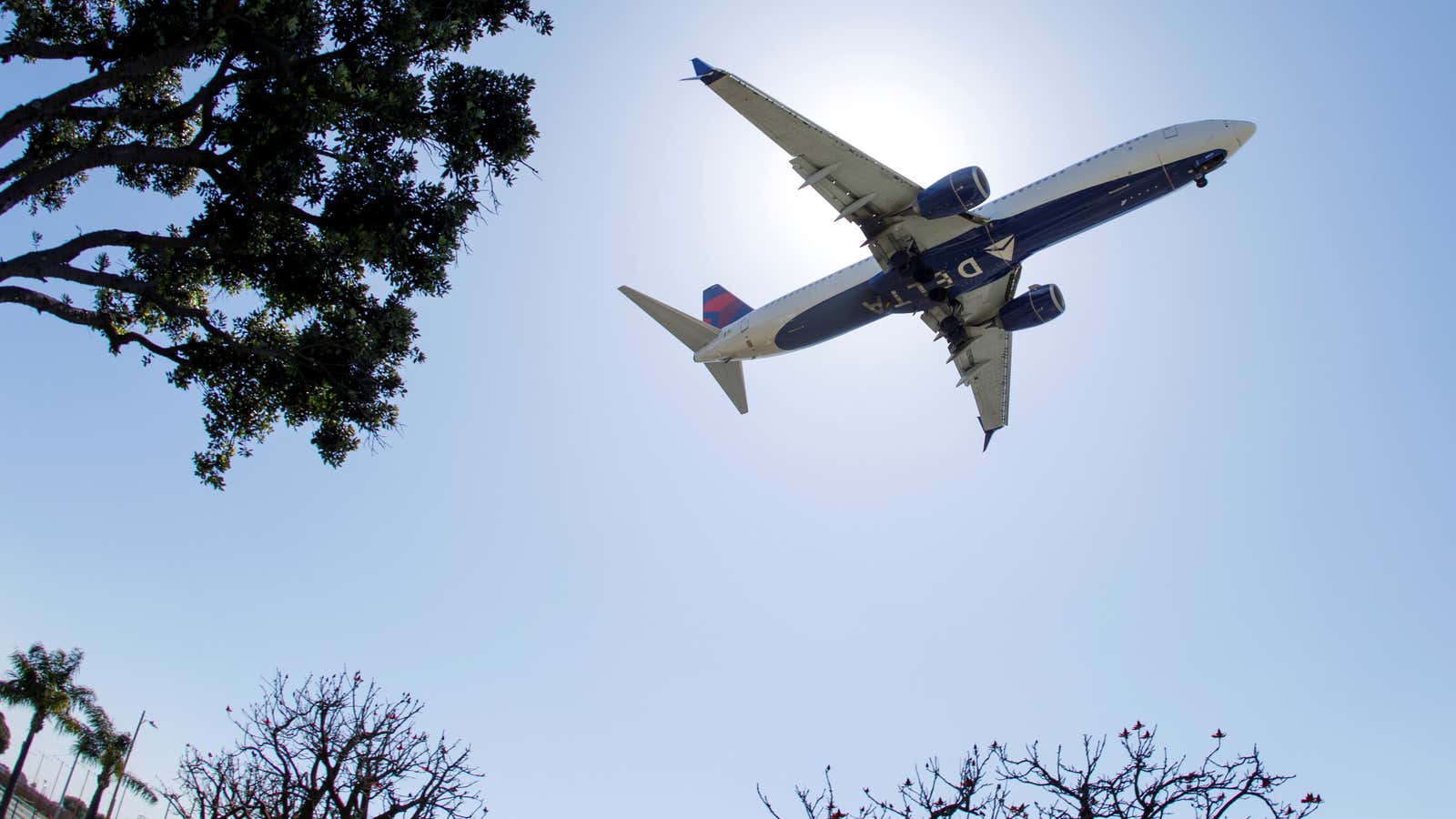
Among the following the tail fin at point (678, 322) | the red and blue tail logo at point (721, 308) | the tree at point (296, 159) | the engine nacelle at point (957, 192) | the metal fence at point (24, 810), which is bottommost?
the metal fence at point (24, 810)

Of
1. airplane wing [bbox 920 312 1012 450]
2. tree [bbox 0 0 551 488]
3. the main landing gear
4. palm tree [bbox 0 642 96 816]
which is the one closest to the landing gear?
the main landing gear

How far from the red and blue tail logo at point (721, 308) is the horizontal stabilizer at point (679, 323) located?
5.32ft

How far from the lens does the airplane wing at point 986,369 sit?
34969mm

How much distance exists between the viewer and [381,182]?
635 inches

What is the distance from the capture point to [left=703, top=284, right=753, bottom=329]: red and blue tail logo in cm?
3666

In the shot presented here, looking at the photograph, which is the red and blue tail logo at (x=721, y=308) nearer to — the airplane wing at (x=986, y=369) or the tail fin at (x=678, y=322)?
the tail fin at (x=678, y=322)

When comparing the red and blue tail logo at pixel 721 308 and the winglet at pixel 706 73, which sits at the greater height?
the red and blue tail logo at pixel 721 308

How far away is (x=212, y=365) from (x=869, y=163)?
19384mm

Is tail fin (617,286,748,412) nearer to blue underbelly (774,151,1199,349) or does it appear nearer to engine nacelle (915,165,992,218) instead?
blue underbelly (774,151,1199,349)

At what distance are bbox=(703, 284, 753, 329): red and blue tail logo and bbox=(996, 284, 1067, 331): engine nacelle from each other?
10.4 metres

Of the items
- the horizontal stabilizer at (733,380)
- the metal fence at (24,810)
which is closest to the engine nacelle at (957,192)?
the horizontal stabilizer at (733,380)

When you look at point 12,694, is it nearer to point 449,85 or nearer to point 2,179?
point 2,179

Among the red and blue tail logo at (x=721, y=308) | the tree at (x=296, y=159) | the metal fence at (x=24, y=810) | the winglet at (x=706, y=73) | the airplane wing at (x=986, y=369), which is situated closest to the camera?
the tree at (x=296, y=159)

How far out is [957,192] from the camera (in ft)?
87.9
